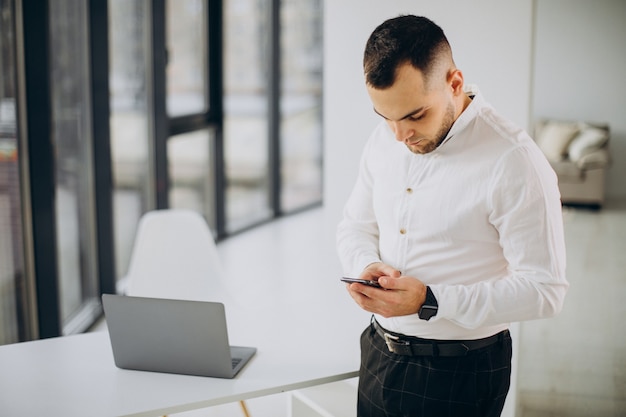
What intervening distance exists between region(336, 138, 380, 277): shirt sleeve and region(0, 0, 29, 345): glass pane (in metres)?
1.91

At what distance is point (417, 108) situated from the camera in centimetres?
173

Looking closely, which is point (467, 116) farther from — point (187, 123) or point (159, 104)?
point (187, 123)

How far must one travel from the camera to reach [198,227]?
319 cm

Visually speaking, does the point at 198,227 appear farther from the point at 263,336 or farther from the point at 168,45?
the point at 168,45

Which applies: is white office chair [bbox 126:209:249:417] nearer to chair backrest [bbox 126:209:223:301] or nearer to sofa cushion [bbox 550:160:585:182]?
chair backrest [bbox 126:209:223:301]

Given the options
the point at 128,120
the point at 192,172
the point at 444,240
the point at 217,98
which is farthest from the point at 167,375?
the point at 217,98

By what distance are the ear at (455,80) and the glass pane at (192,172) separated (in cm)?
405

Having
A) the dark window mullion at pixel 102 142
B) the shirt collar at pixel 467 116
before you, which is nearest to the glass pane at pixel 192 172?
the dark window mullion at pixel 102 142

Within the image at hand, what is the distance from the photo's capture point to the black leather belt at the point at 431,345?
6.06 feet

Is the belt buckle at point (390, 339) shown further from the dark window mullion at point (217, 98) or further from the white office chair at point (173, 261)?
the dark window mullion at point (217, 98)

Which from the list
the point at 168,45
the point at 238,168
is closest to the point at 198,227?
the point at 168,45

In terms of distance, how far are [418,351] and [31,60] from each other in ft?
7.96

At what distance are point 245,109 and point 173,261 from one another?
155 inches

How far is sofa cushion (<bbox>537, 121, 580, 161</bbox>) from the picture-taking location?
9.59ft
